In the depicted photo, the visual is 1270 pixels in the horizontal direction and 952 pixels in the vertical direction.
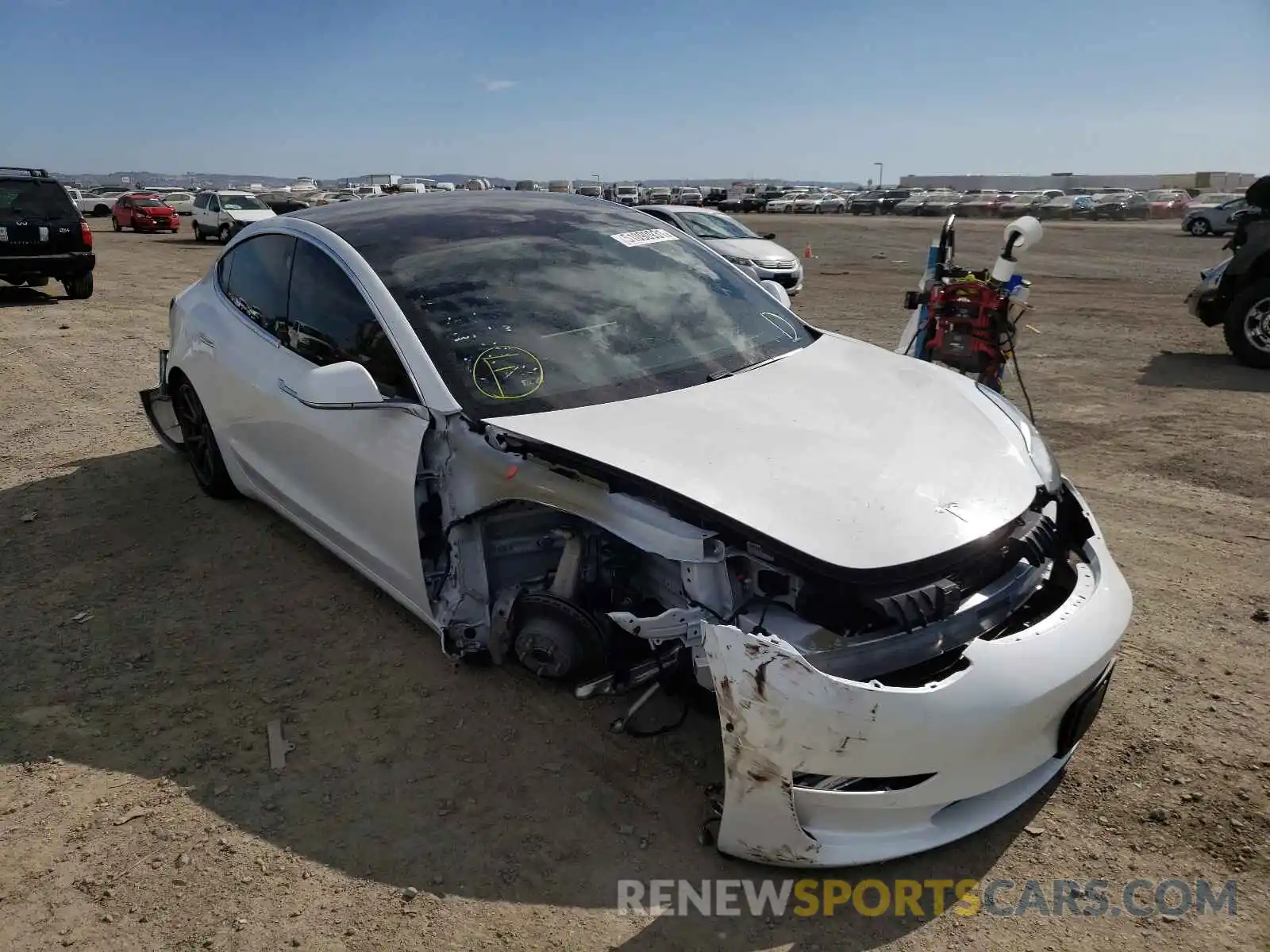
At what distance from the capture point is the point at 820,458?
2.74 meters

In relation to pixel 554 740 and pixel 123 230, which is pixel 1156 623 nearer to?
pixel 554 740

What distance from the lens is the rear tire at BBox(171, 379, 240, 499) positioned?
4.80 metres

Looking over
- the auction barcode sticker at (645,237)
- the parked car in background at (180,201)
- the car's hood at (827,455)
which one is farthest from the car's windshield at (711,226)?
the parked car in background at (180,201)

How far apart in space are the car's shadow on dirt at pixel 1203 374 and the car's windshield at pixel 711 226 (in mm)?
7301

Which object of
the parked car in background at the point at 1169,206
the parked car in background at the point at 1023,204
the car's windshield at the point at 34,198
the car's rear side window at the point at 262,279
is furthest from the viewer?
the parked car in background at the point at 1023,204

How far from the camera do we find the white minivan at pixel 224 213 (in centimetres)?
2612

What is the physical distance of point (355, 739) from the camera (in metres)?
3.04

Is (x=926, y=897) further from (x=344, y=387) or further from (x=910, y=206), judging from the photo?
(x=910, y=206)

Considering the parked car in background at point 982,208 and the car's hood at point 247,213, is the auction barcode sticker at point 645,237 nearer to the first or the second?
the car's hood at point 247,213

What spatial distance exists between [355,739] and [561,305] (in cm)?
177

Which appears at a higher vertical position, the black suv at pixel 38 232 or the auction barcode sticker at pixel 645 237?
the auction barcode sticker at pixel 645 237

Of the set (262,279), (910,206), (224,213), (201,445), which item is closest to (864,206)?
(910,206)

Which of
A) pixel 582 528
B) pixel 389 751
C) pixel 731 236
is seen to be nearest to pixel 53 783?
pixel 389 751

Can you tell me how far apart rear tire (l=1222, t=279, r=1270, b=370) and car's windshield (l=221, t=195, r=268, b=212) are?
25.5m
